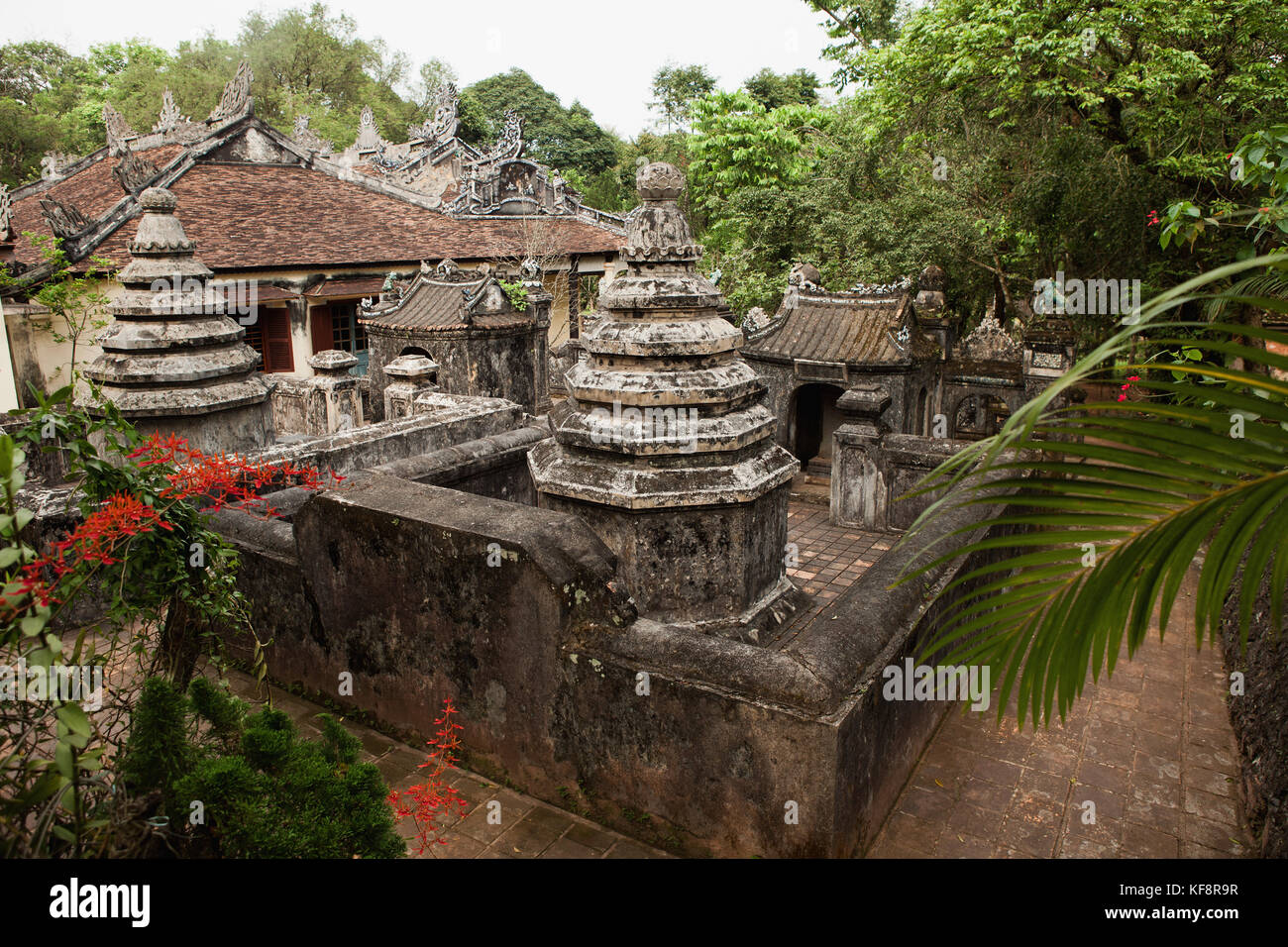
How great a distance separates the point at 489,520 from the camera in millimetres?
5012

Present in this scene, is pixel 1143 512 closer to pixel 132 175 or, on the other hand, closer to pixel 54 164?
pixel 132 175

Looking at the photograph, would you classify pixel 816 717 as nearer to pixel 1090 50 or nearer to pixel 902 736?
pixel 902 736

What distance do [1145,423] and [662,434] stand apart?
383cm

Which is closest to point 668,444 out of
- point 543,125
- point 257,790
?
point 257,790

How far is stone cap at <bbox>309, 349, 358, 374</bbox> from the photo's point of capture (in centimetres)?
1307

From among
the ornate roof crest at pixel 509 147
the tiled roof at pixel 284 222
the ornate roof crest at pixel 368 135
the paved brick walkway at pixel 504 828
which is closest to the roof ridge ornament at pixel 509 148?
the ornate roof crest at pixel 509 147

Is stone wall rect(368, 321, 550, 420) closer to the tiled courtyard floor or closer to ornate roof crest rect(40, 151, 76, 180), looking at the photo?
the tiled courtyard floor

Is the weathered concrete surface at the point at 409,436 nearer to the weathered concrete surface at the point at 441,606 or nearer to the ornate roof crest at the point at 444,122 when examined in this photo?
the weathered concrete surface at the point at 441,606

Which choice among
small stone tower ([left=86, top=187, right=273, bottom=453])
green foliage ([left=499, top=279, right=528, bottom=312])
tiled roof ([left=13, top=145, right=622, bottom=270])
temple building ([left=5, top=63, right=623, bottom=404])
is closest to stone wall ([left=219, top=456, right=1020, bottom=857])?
small stone tower ([left=86, top=187, right=273, bottom=453])

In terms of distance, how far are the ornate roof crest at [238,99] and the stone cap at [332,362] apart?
11.9 m

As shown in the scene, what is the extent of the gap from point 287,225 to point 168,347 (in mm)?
13675

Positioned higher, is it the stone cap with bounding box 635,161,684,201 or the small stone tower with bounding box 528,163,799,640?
the stone cap with bounding box 635,161,684,201

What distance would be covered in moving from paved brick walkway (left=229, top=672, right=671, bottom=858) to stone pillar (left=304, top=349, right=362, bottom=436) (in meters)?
8.83
